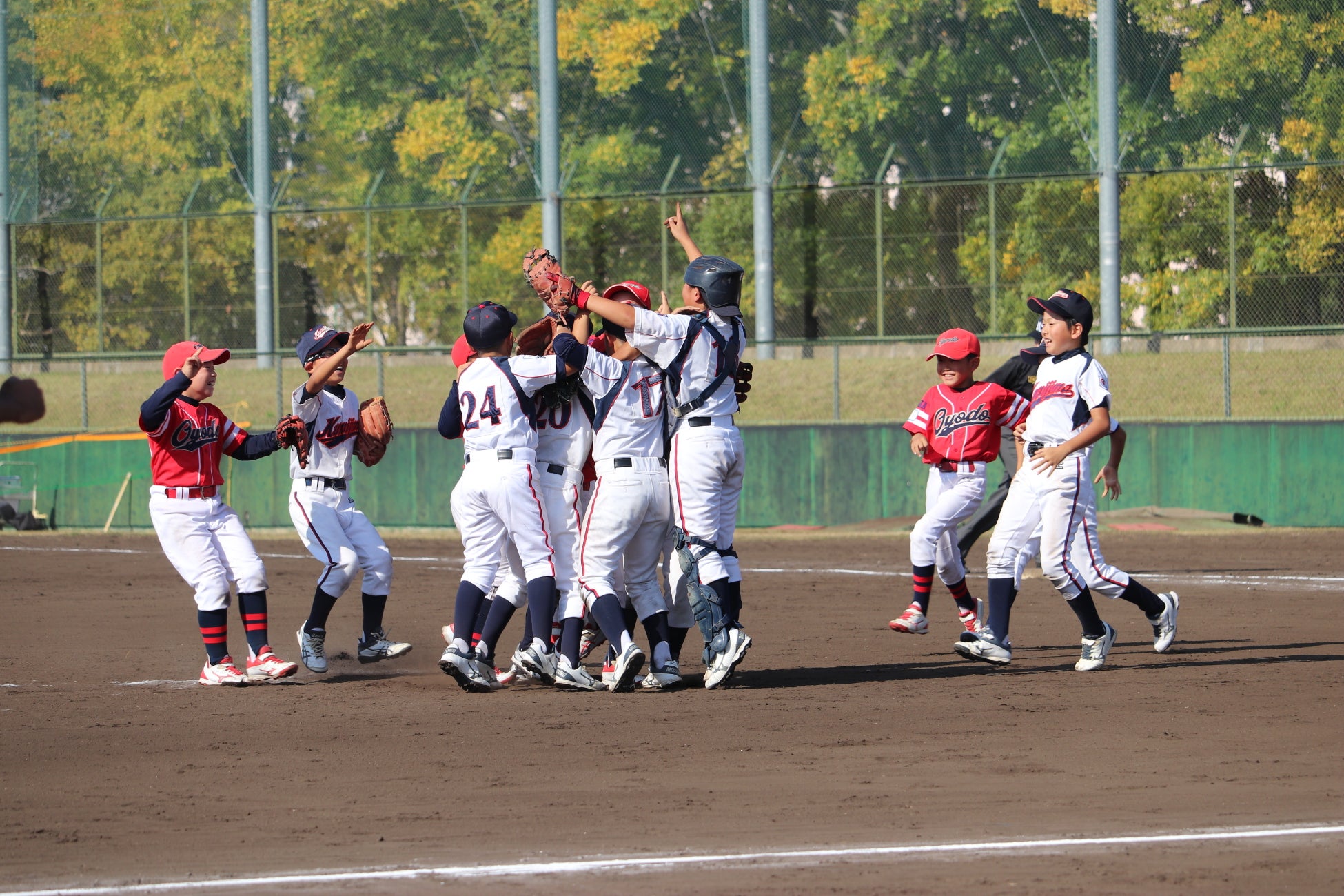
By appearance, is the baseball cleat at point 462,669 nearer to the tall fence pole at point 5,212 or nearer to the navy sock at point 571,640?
the navy sock at point 571,640

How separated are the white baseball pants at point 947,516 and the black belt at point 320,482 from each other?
3423mm

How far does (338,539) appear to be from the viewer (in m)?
8.94

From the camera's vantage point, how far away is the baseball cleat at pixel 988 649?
8.61 metres

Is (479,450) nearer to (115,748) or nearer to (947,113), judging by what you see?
(115,748)

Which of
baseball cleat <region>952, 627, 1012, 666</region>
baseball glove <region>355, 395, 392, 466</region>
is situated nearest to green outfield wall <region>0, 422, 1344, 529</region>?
baseball cleat <region>952, 627, 1012, 666</region>

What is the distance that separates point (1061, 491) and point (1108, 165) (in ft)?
62.2

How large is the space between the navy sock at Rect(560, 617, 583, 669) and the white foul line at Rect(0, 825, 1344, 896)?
3.40m

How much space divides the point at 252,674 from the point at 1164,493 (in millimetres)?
14374

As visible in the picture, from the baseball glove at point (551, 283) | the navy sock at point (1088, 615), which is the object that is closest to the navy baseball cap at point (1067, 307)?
the navy sock at point (1088, 615)

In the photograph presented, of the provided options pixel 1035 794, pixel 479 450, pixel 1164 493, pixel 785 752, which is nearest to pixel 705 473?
pixel 479 450

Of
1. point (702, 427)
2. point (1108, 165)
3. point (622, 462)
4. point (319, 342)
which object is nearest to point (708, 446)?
point (702, 427)

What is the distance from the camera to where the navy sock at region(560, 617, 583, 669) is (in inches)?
318

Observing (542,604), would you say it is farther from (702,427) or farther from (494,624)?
(702,427)

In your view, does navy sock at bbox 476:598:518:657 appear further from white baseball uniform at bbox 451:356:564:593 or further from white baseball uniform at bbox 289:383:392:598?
white baseball uniform at bbox 289:383:392:598
